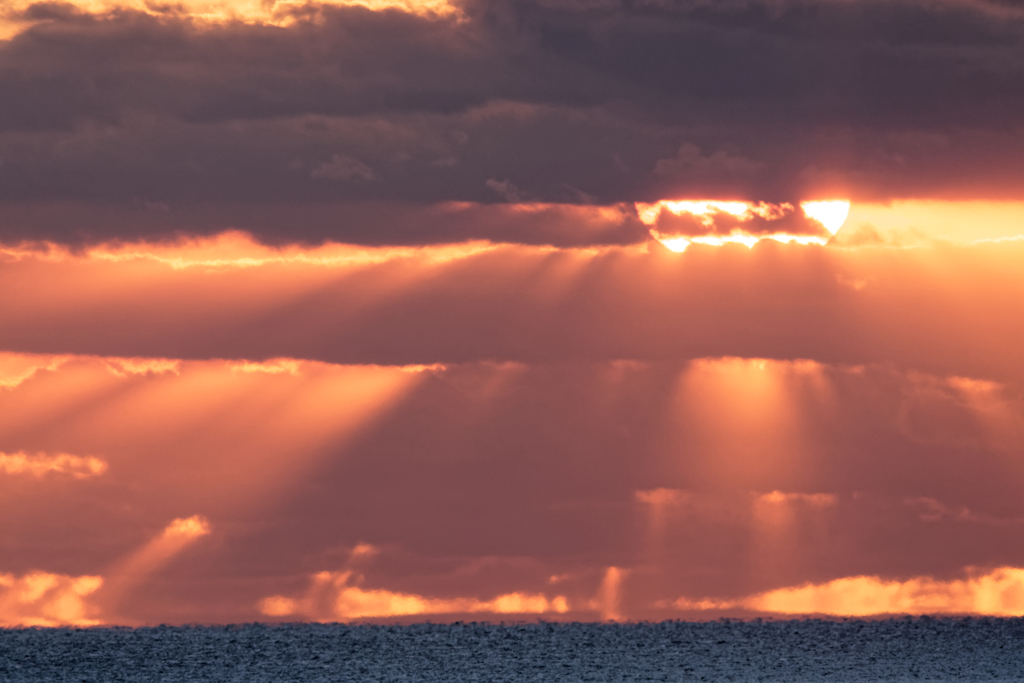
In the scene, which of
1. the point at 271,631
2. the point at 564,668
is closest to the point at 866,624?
the point at 564,668

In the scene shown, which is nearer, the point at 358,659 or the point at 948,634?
the point at 358,659

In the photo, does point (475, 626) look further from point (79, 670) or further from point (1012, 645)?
point (1012, 645)

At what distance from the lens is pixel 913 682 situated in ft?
95.6

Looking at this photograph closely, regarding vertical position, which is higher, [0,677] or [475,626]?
[475,626]

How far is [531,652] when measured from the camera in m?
31.3

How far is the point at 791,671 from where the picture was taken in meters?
30.0

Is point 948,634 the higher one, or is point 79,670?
point 948,634

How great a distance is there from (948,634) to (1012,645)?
1.70 metres

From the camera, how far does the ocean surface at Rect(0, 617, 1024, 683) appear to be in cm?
2939

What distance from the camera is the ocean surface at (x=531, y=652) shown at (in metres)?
29.4

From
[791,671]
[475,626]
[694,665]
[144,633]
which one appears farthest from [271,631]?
[791,671]

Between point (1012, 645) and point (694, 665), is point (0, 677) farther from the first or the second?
point (1012, 645)

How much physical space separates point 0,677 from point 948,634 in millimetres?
25408

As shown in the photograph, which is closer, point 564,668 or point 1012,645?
point 564,668
